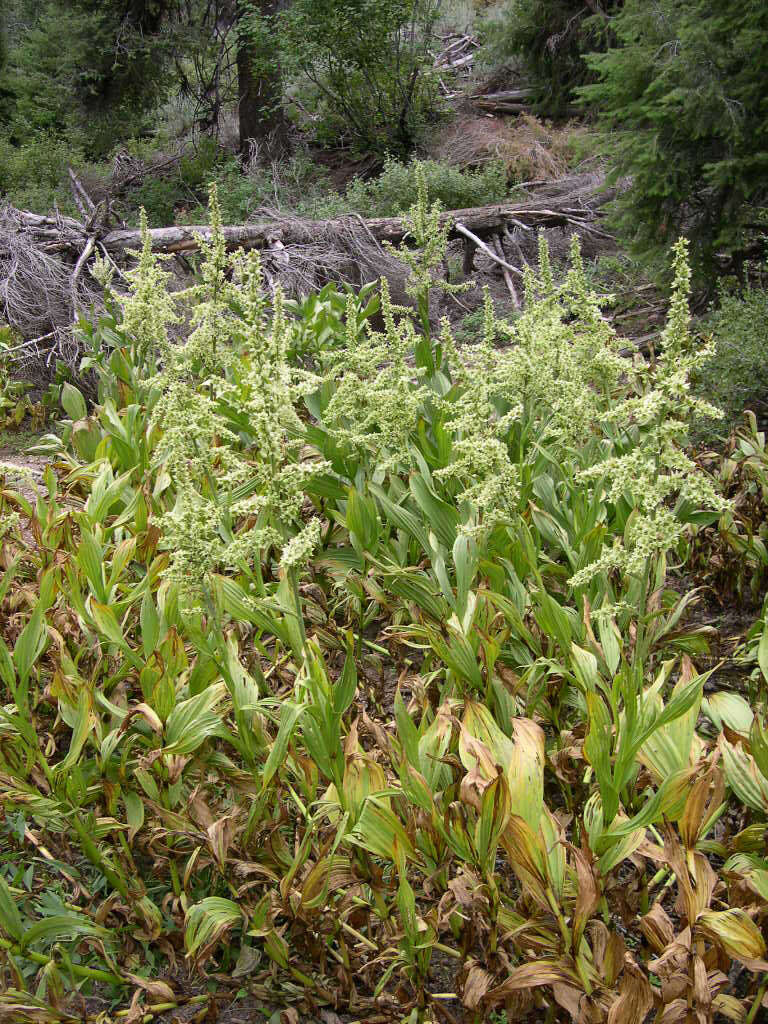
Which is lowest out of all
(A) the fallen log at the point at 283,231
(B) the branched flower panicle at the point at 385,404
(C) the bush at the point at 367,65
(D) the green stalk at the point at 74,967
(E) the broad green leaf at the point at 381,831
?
(D) the green stalk at the point at 74,967

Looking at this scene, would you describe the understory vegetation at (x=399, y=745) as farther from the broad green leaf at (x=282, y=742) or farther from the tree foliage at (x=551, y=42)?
the tree foliage at (x=551, y=42)

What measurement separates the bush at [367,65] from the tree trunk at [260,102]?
633 millimetres

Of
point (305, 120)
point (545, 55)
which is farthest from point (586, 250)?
point (305, 120)

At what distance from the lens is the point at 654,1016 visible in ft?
6.73

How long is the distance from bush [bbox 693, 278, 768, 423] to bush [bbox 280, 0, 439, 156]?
32.9ft

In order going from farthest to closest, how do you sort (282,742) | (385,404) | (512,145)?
(512,145), (385,404), (282,742)

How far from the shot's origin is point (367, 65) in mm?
13844

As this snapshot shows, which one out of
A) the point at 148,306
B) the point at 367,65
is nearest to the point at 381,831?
the point at 148,306

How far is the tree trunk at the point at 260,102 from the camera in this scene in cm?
1409

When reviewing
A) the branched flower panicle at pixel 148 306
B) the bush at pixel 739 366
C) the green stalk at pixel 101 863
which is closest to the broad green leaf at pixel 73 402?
the branched flower panicle at pixel 148 306

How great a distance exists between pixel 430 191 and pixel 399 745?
10489 millimetres

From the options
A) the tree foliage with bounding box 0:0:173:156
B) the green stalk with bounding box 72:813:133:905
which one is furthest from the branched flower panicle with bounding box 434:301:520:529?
the tree foliage with bounding box 0:0:173:156

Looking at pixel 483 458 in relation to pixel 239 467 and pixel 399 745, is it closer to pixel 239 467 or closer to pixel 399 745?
pixel 239 467

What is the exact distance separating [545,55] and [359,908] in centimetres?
1623
